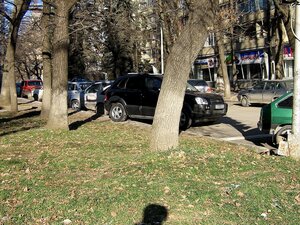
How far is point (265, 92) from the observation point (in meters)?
23.4

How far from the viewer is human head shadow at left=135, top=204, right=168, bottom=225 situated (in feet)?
15.6

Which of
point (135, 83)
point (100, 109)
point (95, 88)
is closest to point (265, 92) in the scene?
point (95, 88)

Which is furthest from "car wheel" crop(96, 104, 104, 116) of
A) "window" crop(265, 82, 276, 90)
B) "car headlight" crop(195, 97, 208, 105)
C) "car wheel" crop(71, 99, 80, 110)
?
"window" crop(265, 82, 276, 90)

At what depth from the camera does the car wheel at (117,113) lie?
15.4 metres

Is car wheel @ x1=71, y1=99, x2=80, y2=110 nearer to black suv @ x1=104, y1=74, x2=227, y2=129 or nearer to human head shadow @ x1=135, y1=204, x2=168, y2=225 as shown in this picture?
black suv @ x1=104, y1=74, x2=227, y2=129

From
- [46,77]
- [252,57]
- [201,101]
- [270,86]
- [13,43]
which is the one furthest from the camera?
[252,57]

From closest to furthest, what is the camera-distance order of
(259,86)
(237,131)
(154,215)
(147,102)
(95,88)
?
(154,215), (237,131), (147,102), (95,88), (259,86)

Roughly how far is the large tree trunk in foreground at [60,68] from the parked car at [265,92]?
12960mm

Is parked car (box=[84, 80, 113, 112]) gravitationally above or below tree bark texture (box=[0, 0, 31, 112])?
below

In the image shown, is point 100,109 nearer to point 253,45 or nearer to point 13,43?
point 13,43

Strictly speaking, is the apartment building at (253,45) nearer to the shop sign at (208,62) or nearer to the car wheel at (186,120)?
the shop sign at (208,62)

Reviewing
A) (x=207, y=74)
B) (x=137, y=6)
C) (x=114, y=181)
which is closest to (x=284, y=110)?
(x=114, y=181)

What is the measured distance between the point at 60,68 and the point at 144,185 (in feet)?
22.9

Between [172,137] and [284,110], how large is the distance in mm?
3567
